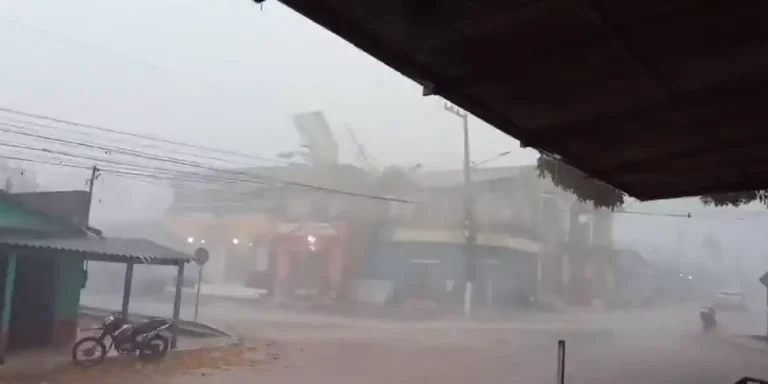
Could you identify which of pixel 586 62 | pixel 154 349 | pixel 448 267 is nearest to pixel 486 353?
pixel 448 267

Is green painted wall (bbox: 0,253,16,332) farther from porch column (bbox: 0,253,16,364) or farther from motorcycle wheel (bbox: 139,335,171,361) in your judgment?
motorcycle wheel (bbox: 139,335,171,361)

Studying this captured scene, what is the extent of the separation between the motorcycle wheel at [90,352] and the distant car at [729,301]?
7060 mm

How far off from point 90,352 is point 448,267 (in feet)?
15.1

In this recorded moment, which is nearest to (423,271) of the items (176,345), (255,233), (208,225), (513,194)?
(513,194)

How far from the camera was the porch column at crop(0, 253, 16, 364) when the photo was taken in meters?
3.59

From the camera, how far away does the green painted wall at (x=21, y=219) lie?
12.4 feet

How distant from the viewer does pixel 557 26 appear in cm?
104

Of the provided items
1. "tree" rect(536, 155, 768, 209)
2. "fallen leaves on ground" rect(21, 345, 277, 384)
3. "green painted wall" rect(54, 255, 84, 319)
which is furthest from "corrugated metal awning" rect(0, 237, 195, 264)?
"tree" rect(536, 155, 768, 209)

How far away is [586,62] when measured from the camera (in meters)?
1.20

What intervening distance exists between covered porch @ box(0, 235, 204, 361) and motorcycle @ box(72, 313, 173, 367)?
0.40 feet

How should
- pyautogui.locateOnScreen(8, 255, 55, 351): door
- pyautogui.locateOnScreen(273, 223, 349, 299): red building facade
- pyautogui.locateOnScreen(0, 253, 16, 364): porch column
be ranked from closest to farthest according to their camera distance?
pyautogui.locateOnScreen(0, 253, 16, 364): porch column
pyautogui.locateOnScreen(8, 255, 55, 351): door
pyautogui.locateOnScreen(273, 223, 349, 299): red building facade

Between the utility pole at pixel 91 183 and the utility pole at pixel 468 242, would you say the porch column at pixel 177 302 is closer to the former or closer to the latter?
the utility pole at pixel 91 183

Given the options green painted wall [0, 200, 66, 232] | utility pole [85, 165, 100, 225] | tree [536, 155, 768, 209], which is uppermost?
tree [536, 155, 768, 209]

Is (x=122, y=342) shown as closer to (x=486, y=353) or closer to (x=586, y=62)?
(x=486, y=353)
